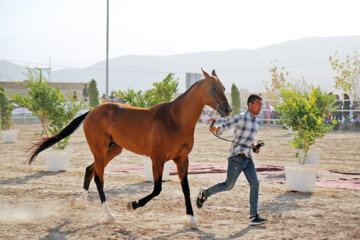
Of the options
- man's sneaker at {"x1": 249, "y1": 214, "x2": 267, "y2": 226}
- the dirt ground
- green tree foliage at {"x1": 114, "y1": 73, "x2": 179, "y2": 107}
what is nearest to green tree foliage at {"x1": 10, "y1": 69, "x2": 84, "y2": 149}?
the dirt ground

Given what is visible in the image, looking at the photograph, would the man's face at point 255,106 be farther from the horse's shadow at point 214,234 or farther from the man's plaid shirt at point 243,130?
the horse's shadow at point 214,234

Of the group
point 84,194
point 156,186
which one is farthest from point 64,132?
point 156,186

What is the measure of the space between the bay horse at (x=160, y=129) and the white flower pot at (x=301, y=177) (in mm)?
3018

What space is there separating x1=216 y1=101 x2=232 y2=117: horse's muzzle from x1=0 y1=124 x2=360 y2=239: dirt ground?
158 cm

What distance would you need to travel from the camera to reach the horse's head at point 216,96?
581 cm

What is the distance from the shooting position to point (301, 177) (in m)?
8.45

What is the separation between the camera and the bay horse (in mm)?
6071

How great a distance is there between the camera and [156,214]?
6723 mm

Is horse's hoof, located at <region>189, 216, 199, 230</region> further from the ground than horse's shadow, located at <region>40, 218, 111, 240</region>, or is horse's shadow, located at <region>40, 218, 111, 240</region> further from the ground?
horse's hoof, located at <region>189, 216, 199, 230</region>

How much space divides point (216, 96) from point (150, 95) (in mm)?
4610

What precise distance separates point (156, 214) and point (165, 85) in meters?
4.83

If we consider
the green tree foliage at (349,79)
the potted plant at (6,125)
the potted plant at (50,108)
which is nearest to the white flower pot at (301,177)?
the potted plant at (50,108)

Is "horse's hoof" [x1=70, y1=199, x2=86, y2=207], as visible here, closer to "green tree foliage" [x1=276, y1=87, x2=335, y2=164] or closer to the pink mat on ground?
the pink mat on ground

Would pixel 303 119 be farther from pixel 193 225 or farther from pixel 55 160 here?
pixel 55 160
